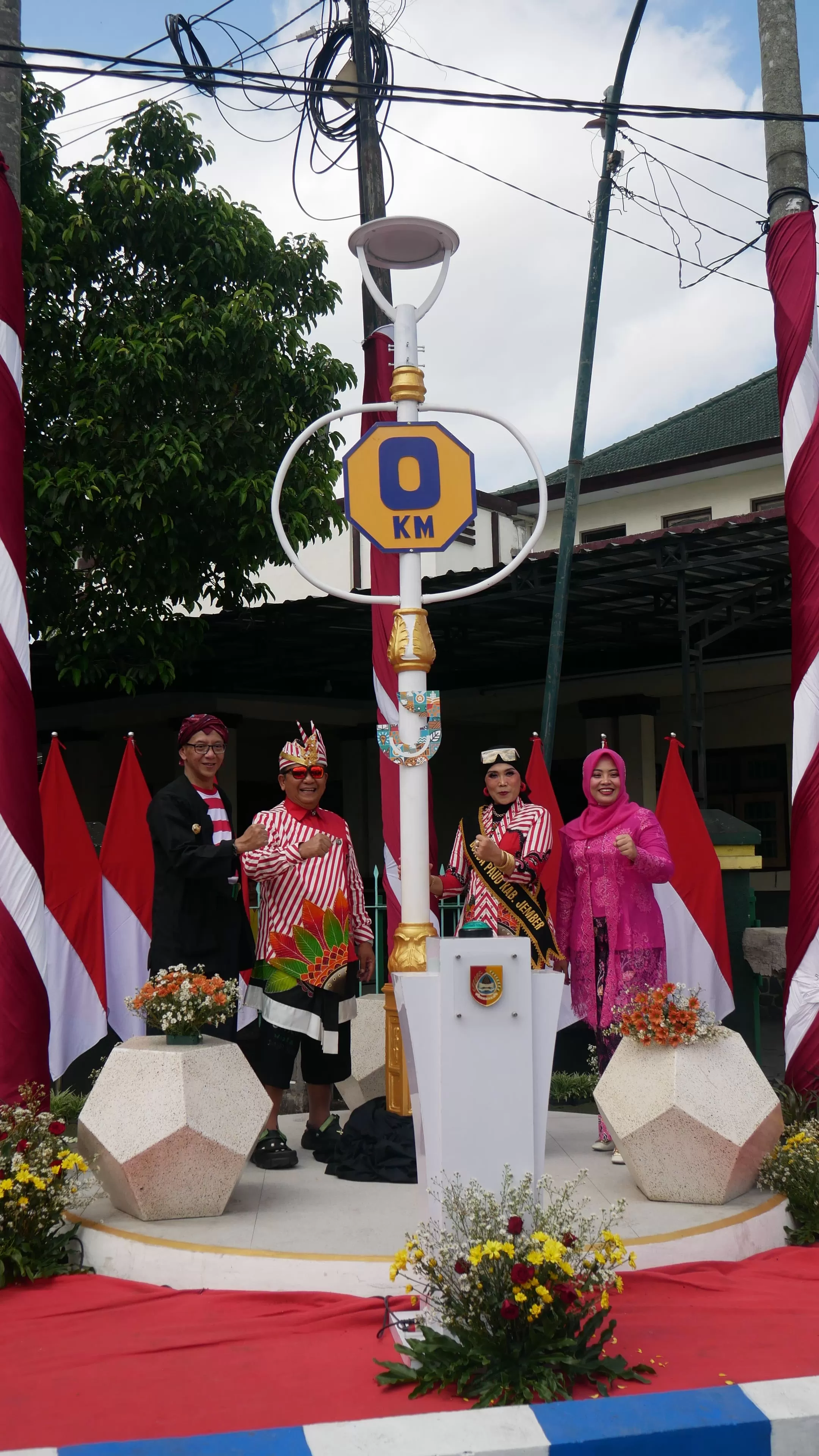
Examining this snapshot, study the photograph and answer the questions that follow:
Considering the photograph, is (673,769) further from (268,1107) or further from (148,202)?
(148,202)

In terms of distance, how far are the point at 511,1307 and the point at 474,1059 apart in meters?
0.67

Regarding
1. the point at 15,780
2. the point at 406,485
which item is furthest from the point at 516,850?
the point at 15,780

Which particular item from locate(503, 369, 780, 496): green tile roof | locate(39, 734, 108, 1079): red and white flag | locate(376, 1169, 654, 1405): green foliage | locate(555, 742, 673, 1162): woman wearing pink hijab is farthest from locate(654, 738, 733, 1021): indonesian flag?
locate(503, 369, 780, 496): green tile roof

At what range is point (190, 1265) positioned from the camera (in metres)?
4.14

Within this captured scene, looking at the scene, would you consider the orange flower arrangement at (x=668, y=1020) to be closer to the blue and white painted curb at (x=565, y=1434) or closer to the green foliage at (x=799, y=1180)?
the green foliage at (x=799, y=1180)

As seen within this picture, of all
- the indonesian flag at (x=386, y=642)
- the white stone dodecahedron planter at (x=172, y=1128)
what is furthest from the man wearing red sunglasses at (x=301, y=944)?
the white stone dodecahedron planter at (x=172, y=1128)

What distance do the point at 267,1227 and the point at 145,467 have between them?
6235 millimetres

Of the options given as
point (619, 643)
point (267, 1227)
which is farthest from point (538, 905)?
point (619, 643)

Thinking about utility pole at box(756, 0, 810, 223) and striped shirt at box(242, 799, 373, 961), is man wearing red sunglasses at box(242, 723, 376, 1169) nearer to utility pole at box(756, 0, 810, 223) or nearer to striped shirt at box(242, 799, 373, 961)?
striped shirt at box(242, 799, 373, 961)

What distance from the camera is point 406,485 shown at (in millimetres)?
4773

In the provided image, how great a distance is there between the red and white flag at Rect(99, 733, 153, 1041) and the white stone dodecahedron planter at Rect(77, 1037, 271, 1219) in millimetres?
2460

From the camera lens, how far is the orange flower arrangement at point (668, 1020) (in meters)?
4.86

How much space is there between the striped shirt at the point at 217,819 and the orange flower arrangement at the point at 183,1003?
2.53ft

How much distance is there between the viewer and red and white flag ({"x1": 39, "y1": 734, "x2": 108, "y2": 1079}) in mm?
6891
